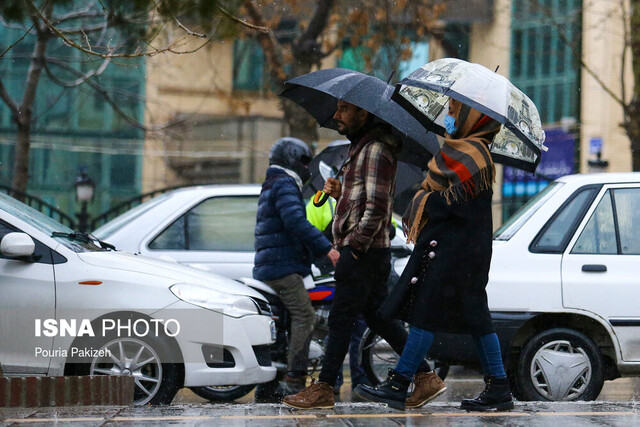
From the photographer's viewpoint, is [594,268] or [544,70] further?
[544,70]

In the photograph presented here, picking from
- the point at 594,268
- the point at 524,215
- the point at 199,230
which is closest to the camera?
the point at 594,268

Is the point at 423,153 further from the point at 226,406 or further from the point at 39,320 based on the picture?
the point at 39,320

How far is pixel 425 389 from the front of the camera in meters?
5.91

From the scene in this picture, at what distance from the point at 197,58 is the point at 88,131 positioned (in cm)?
381

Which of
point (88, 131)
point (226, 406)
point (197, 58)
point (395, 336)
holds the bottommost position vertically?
point (226, 406)

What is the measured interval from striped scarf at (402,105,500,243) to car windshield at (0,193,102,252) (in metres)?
2.30

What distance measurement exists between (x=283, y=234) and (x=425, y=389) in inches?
80.0

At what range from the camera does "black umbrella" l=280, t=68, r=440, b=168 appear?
6074 mm

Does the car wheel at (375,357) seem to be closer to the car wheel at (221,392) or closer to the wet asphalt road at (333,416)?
the car wheel at (221,392)

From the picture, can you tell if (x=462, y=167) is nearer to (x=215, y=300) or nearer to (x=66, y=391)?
(x=215, y=300)

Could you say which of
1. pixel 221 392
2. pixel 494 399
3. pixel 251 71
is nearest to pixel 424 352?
pixel 494 399

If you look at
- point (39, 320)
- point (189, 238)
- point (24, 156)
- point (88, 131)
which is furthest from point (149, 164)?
point (39, 320)

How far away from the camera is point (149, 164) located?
31578 millimetres

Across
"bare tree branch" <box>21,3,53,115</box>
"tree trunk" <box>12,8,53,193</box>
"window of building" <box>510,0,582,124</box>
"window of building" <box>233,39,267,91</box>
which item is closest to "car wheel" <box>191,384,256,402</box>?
"bare tree branch" <box>21,3,53,115</box>
